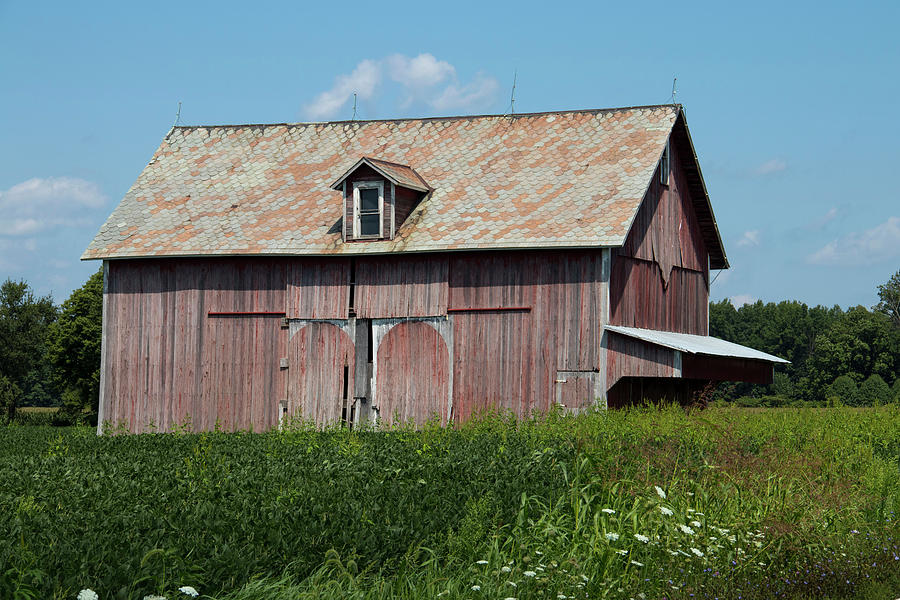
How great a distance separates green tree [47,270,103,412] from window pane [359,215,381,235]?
119ft

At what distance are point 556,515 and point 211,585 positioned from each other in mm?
4801

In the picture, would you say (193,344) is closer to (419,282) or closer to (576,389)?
(419,282)

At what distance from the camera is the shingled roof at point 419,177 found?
86.1ft

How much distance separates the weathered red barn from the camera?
2545 cm

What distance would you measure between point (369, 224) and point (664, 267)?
814 cm

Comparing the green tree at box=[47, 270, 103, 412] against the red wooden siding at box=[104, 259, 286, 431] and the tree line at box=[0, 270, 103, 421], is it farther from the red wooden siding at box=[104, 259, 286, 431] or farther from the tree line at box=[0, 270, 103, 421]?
the red wooden siding at box=[104, 259, 286, 431]

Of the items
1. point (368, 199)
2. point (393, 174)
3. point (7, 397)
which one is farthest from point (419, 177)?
point (7, 397)

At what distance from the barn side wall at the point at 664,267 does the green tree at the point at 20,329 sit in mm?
53096

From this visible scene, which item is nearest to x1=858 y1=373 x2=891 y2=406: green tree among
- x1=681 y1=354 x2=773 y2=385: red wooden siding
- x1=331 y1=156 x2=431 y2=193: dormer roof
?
x1=681 y1=354 x2=773 y2=385: red wooden siding

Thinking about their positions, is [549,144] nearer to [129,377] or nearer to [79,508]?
[129,377]

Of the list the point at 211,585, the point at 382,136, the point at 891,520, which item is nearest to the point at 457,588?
the point at 211,585

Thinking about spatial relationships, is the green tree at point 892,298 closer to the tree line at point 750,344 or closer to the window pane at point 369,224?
the tree line at point 750,344

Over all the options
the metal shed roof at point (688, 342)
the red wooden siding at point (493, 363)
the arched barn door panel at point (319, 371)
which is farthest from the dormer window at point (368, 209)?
the metal shed roof at point (688, 342)

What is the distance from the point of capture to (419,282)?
2648cm
